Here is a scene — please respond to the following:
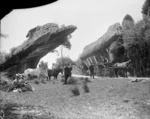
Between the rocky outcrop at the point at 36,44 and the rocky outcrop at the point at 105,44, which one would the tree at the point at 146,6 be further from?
the rocky outcrop at the point at 36,44

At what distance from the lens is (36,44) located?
86.1 feet

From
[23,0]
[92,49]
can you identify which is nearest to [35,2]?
[23,0]

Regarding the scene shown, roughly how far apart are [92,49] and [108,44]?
3579 mm

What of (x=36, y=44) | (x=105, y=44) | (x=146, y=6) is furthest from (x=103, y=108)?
(x=146, y=6)

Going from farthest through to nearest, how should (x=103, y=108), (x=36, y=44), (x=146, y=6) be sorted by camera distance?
(x=146, y=6) → (x=36, y=44) → (x=103, y=108)

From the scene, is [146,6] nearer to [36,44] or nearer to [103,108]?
[36,44]

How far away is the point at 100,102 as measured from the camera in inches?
343

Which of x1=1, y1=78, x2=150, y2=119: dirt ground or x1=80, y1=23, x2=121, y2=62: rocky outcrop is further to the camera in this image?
x1=80, y1=23, x2=121, y2=62: rocky outcrop

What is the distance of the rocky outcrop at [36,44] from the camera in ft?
85.2

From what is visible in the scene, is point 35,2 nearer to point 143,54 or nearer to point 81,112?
point 81,112

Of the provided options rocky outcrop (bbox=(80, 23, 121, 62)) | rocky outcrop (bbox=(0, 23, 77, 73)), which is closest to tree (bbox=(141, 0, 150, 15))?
rocky outcrop (bbox=(80, 23, 121, 62))

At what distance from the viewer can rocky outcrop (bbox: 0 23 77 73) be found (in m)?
26.0

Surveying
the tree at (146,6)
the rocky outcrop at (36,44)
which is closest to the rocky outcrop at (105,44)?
the tree at (146,6)

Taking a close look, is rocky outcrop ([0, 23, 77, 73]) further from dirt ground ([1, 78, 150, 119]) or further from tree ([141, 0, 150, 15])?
dirt ground ([1, 78, 150, 119])
